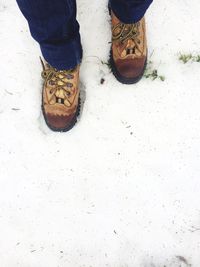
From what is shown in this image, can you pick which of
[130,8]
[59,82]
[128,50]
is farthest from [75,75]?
[130,8]

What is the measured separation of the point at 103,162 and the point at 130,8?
2.15 feet

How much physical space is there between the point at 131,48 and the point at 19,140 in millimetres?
642

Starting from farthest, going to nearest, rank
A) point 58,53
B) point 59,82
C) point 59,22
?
point 59,82, point 58,53, point 59,22

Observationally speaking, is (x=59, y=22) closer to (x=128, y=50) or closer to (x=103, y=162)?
(x=128, y=50)

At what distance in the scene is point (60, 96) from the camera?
1.53 meters

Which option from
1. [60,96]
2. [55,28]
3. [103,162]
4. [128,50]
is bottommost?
[103,162]

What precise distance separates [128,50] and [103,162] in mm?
501

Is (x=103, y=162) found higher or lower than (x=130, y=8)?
lower

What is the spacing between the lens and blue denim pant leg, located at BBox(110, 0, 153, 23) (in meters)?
1.24

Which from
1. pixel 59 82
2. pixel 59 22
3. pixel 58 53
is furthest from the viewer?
pixel 59 82

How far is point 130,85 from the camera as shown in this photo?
1661 mm

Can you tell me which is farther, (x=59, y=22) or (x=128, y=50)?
(x=128, y=50)

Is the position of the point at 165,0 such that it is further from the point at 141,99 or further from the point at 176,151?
the point at 176,151

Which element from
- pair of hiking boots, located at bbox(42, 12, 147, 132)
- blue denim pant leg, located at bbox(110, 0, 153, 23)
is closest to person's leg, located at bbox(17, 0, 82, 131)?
pair of hiking boots, located at bbox(42, 12, 147, 132)
